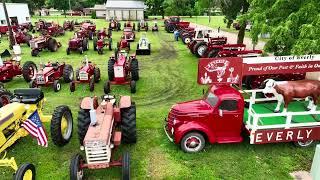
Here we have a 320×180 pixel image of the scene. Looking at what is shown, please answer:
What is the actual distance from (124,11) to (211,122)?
45509mm

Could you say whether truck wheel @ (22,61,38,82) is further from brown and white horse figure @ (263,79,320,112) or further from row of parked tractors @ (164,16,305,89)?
brown and white horse figure @ (263,79,320,112)

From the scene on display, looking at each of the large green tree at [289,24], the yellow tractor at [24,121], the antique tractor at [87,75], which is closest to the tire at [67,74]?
the antique tractor at [87,75]

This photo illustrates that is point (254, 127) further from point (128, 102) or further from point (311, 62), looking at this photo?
point (128, 102)

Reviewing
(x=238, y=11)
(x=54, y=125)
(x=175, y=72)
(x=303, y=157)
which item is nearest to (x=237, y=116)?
(x=303, y=157)

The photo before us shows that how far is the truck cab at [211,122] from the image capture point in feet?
26.6

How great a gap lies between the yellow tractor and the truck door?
A: 438 centimetres

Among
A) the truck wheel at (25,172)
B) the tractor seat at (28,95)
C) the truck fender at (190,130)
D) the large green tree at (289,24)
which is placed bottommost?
the truck wheel at (25,172)

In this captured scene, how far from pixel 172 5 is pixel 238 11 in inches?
1284

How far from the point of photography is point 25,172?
641 cm

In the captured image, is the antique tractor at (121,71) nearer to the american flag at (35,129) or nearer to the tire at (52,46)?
the american flag at (35,129)

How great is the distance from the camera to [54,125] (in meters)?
8.05

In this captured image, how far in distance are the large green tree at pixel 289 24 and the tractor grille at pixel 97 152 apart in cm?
650

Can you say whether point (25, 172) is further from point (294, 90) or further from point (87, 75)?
point (87, 75)

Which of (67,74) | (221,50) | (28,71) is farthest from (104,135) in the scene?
Answer: (221,50)
